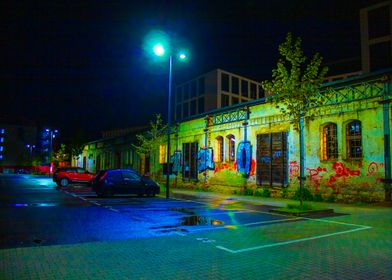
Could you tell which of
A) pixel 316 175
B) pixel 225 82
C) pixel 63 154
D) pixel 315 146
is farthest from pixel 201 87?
pixel 316 175

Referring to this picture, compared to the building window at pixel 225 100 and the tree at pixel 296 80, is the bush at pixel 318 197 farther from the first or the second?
the building window at pixel 225 100

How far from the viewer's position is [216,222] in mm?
10242

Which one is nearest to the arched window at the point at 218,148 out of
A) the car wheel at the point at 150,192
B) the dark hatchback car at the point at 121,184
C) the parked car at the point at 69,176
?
the dark hatchback car at the point at 121,184

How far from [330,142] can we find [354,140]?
4.38ft

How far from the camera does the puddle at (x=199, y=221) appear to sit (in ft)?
32.4

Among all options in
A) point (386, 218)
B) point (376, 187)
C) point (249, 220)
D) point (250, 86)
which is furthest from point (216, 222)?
point (250, 86)

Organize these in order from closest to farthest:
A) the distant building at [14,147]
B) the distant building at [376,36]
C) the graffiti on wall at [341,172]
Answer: the graffiti on wall at [341,172] < the distant building at [376,36] < the distant building at [14,147]

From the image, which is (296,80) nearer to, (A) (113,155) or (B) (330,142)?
(B) (330,142)

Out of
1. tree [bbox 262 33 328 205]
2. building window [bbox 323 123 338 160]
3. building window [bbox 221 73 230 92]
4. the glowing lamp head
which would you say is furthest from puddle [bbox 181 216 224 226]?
building window [bbox 221 73 230 92]

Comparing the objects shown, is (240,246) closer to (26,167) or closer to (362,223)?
(362,223)

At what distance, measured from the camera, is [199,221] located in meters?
10.4

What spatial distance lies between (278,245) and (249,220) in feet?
11.2

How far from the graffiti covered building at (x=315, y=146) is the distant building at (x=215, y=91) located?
154 ft

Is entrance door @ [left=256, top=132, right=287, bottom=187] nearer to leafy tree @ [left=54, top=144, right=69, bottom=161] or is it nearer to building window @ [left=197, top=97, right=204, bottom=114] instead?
leafy tree @ [left=54, top=144, right=69, bottom=161]
